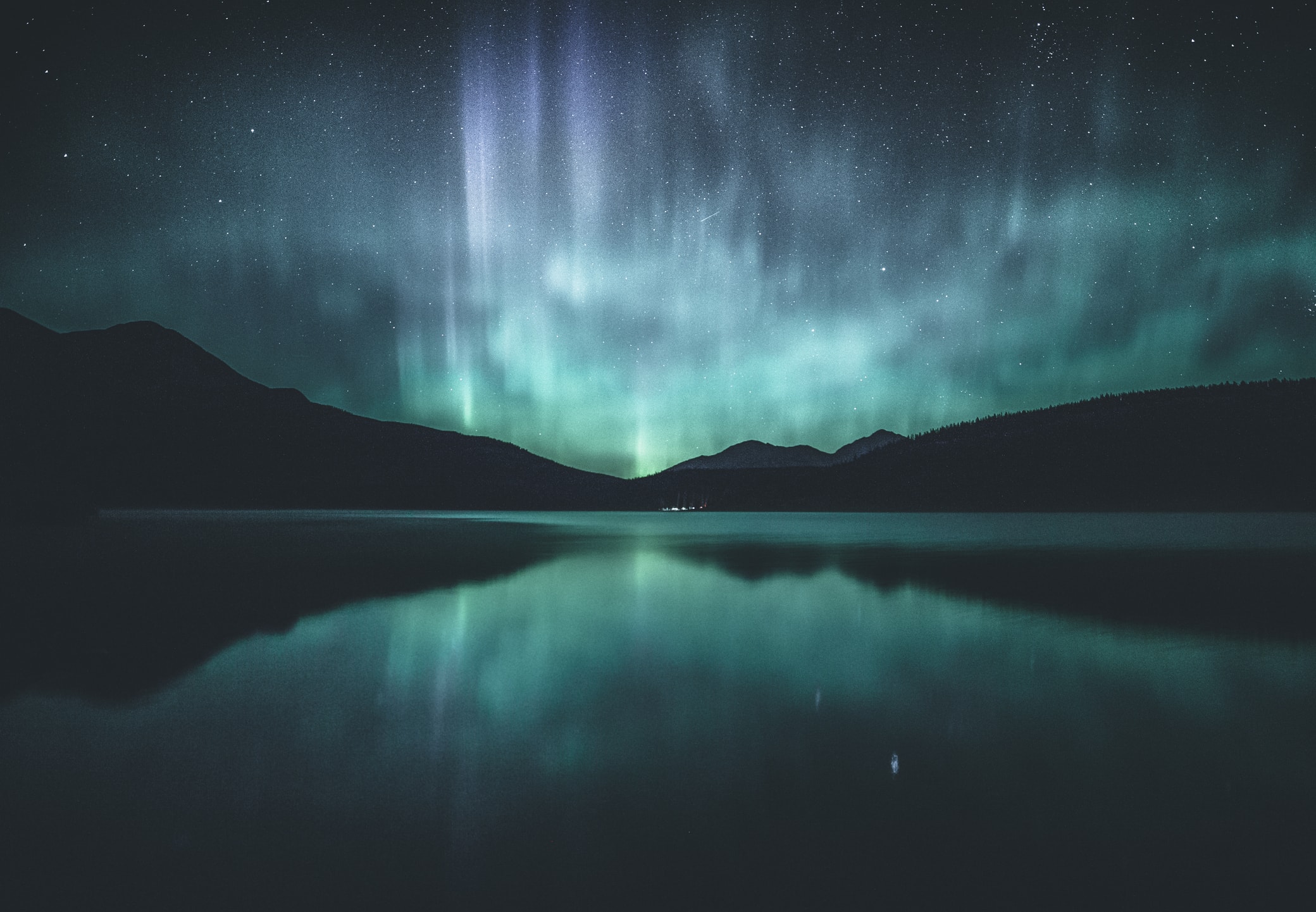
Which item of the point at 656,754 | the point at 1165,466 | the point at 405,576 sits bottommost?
the point at 656,754

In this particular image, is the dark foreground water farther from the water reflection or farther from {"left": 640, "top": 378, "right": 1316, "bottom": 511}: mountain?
{"left": 640, "top": 378, "right": 1316, "bottom": 511}: mountain

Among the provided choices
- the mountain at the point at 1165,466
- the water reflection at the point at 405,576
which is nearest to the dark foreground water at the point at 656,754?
the water reflection at the point at 405,576

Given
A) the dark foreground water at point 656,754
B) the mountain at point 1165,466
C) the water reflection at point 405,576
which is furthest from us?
the mountain at point 1165,466

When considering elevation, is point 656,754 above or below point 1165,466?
below

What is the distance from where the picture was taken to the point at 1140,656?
9742 millimetres

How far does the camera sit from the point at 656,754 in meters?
6.15

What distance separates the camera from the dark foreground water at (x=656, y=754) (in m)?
4.07

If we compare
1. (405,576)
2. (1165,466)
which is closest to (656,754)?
(405,576)

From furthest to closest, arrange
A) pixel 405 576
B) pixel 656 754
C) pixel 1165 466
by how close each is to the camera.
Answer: pixel 1165 466
pixel 405 576
pixel 656 754

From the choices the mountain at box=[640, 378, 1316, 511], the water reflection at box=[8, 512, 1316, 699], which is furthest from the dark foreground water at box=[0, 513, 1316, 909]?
the mountain at box=[640, 378, 1316, 511]

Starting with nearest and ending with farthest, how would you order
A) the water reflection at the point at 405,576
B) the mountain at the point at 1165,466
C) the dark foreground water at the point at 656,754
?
the dark foreground water at the point at 656,754 < the water reflection at the point at 405,576 < the mountain at the point at 1165,466

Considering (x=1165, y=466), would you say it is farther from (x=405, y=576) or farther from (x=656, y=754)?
(x=656, y=754)

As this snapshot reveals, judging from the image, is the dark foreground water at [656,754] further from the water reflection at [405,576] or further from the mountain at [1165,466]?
the mountain at [1165,466]

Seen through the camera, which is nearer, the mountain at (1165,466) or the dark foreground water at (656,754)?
the dark foreground water at (656,754)
